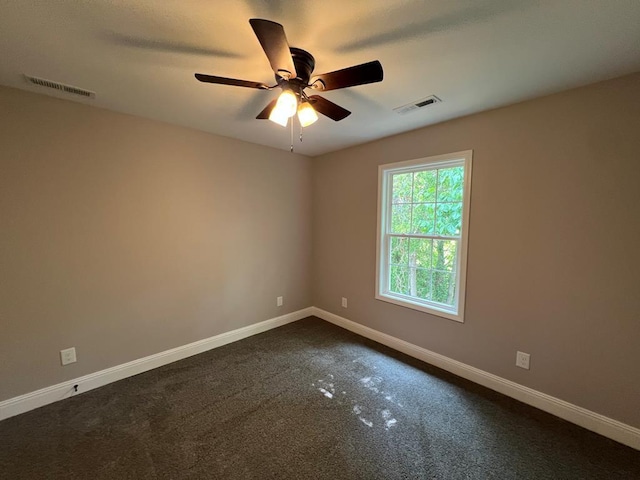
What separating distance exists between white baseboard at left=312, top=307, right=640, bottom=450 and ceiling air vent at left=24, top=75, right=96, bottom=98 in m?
3.53

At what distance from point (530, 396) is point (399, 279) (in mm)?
1470

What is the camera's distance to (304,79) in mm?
1552

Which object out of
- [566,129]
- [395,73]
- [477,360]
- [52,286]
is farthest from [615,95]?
[52,286]

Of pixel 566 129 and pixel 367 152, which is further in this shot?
pixel 367 152

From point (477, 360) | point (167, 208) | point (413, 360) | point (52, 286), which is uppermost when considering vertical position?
point (167, 208)

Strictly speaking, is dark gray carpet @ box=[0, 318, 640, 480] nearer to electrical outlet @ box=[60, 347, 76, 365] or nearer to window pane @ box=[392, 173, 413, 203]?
electrical outlet @ box=[60, 347, 76, 365]

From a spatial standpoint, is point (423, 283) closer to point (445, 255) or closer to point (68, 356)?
point (445, 255)

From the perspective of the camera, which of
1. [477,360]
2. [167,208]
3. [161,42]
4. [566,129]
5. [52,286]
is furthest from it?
[167,208]

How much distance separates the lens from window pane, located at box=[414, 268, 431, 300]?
2.83 meters

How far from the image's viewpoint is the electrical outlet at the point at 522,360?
2.14m

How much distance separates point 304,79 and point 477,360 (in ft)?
8.80

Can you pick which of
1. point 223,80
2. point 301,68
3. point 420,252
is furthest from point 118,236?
point 420,252

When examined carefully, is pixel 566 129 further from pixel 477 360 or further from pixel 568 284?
pixel 477 360

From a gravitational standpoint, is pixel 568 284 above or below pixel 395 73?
below
